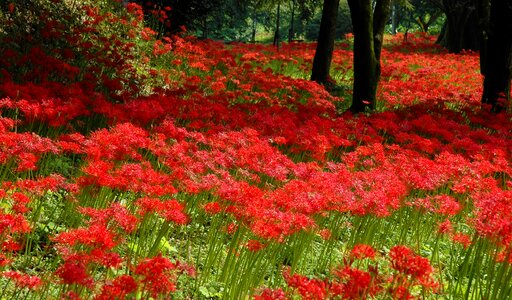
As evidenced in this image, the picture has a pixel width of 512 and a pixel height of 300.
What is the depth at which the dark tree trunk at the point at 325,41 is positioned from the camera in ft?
52.5

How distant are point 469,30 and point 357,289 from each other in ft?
98.6

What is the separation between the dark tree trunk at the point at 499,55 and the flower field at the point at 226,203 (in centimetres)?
122

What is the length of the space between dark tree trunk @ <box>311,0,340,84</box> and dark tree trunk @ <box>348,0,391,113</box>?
10.7ft

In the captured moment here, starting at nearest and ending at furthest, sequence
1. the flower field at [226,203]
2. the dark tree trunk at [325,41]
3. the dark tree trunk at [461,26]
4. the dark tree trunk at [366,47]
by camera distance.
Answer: the flower field at [226,203] < the dark tree trunk at [366,47] < the dark tree trunk at [325,41] < the dark tree trunk at [461,26]

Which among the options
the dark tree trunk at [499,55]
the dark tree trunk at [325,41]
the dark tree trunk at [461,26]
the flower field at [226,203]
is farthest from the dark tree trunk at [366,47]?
the dark tree trunk at [461,26]

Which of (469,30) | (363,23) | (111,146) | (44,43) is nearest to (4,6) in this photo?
(44,43)

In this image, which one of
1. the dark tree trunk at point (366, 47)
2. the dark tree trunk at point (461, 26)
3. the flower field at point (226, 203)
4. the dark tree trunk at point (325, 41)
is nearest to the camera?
the flower field at point (226, 203)

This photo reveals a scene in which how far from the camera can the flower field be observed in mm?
3549

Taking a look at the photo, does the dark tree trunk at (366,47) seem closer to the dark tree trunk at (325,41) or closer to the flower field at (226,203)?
the flower field at (226,203)

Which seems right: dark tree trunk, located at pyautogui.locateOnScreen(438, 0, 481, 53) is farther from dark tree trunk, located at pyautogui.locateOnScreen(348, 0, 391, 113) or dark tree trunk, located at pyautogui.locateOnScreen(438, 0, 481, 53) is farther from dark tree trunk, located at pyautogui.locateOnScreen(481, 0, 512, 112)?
dark tree trunk, located at pyautogui.locateOnScreen(348, 0, 391, 113)

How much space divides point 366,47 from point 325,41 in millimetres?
4075

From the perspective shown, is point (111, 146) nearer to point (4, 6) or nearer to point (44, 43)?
point (44, 43)

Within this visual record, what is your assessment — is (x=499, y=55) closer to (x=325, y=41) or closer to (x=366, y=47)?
(x=366, y=47)

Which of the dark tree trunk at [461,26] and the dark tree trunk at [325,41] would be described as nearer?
the dark tree trunk at [325,41]
